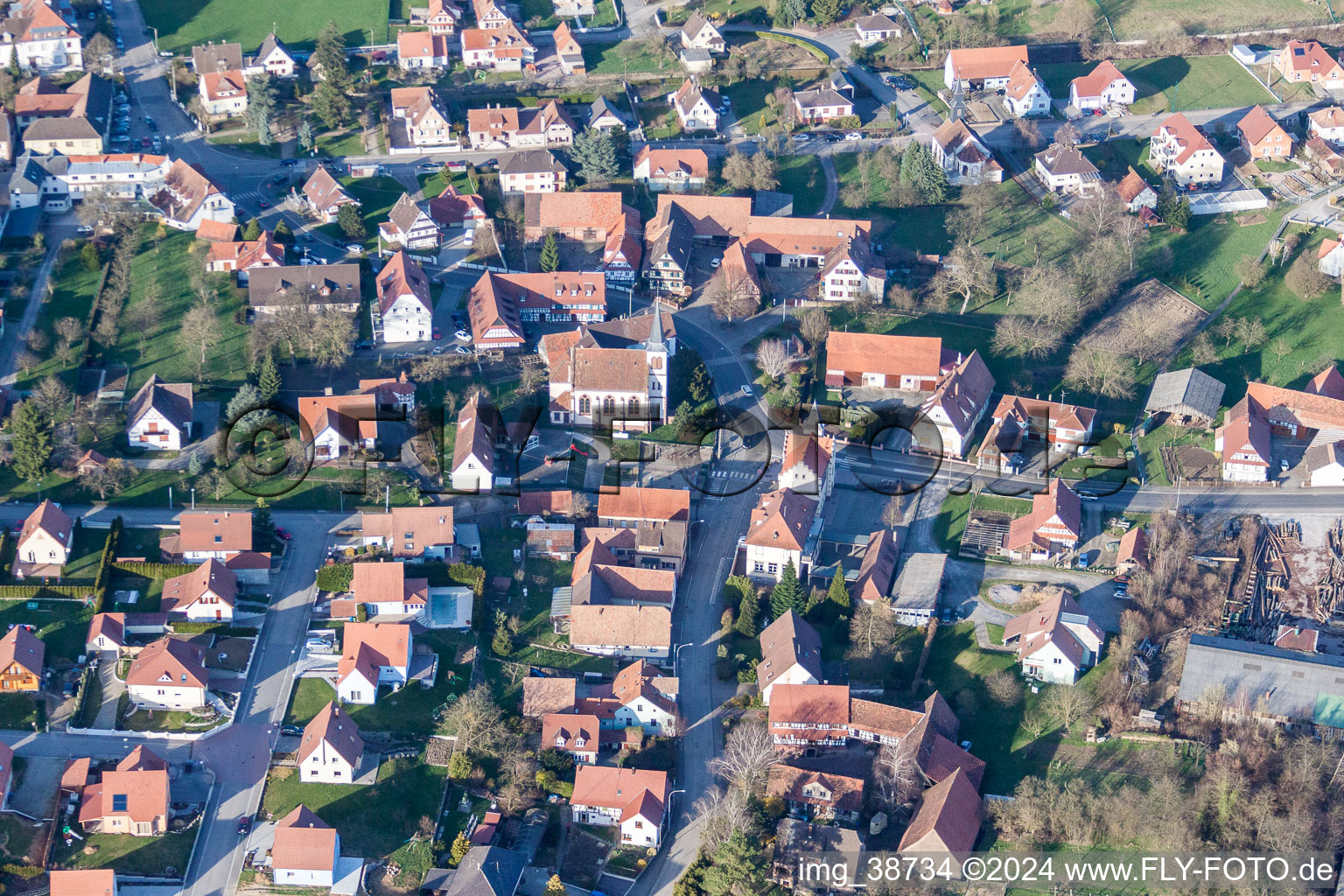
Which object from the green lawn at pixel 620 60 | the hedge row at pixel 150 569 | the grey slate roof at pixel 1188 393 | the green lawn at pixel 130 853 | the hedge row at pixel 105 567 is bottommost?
the green lawn at pixel 130 853

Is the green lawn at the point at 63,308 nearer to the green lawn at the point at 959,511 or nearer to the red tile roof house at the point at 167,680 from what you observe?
the red tile roof house at the point at 167,680

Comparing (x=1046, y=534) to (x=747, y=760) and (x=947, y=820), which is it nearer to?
(x=947, y=820)

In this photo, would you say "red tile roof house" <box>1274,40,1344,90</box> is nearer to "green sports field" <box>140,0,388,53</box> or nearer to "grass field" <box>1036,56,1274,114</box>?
"grass field" <box>1036,56,1274,114</box>

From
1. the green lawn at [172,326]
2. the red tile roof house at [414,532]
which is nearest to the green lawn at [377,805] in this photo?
the red tile roof house at [414,532]

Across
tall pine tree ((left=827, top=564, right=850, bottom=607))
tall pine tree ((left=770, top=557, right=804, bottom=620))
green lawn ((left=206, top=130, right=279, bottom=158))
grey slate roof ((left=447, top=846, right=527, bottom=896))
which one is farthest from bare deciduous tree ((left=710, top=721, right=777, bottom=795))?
green lawn ((left=206, top=130, right=279, bottom=158))

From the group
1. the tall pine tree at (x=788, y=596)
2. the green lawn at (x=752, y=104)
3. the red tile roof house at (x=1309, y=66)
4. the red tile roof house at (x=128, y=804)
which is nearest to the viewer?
the red tile roof house at (x=128, y=804)

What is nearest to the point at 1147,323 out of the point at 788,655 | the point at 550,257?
the point at 550,257
